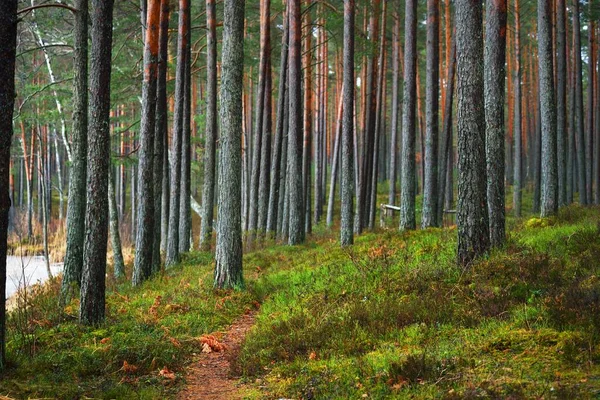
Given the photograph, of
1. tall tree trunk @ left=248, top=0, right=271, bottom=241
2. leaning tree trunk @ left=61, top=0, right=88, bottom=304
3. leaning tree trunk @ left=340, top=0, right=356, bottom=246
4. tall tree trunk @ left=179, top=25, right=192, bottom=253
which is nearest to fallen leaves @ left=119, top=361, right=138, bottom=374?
leaning tree trunk @ left=61, top=0, right=88, bottom=304

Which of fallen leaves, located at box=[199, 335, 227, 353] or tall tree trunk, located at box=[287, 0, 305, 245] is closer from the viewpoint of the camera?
fallen leaves, located at box=[199, 335, 227, 353]

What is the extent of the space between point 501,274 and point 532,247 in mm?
1857

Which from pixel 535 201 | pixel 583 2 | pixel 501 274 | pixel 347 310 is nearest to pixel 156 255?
pixel 347 310

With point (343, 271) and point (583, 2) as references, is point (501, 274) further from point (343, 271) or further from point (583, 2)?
point (583, 2)

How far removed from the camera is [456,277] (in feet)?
27.3

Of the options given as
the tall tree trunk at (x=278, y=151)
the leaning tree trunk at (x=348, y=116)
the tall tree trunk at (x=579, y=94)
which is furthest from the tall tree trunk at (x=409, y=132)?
the tall tree trunk at (x=579, y=94)

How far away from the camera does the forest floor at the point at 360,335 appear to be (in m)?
5.02

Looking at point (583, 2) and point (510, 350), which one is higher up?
point (583, 2)

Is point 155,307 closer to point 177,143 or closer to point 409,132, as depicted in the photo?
point 177,143

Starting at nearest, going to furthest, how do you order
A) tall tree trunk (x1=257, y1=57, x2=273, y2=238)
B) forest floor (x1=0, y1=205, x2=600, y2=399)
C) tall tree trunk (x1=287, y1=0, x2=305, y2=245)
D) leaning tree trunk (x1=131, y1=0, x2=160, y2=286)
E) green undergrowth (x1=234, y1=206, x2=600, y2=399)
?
green undergrowth (x1=234, y1=206, x2=600, y2=399)
forest floor (x1=0, y1=205, x2=600, y2=399)
leaning tree trunk (x1=131, y1=0, x2=160, y2=286)
tall tree trunk (x1=287, y1=0, x2=305, y2=245)
tall tree trunk (x1=257, y1=57, x2=273, y2=238)

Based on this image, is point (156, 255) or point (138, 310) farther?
point (156, 255)

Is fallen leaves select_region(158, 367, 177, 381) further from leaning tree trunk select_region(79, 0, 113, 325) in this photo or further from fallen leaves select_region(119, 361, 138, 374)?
leaning tree trunk select_region(79, 0, 113, 325)

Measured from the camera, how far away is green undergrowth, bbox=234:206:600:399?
485cm

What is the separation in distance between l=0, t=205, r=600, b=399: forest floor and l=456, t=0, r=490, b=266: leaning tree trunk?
0.43 metres
